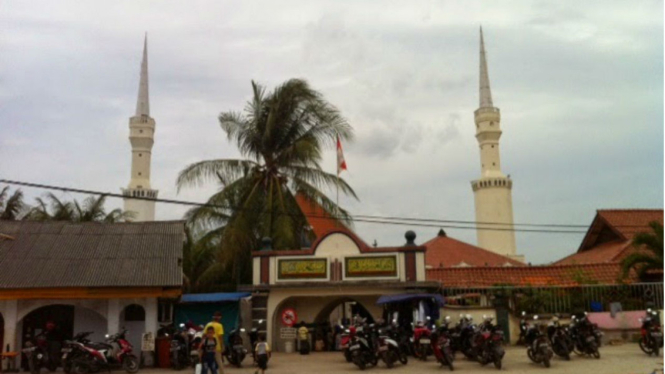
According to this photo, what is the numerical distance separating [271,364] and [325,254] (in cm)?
443

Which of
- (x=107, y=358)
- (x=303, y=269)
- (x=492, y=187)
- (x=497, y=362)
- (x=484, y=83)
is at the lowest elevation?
(x=497, y=362)

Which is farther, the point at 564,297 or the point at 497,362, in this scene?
the point at 564,297

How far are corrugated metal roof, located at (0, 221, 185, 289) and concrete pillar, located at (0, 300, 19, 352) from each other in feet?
2.33

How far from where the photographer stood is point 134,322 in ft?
56.0

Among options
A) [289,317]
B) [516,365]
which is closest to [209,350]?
[516,365]

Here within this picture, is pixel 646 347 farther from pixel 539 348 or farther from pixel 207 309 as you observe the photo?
pixel 207 309

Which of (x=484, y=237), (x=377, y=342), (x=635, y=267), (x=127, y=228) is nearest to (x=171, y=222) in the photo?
(x=127, y=228)

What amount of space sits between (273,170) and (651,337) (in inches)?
495

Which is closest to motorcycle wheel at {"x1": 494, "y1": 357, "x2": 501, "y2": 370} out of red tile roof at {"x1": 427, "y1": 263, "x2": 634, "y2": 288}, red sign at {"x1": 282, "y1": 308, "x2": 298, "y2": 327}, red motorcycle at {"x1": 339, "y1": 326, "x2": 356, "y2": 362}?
red motorcycle at {"x1": 339, "y1": 326, "x2": 356, "y2": 362}

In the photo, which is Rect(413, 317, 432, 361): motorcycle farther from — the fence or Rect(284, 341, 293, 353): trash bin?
Rect(284, 341, 293, 353): trash bin

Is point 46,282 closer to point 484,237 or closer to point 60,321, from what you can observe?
point 60,321

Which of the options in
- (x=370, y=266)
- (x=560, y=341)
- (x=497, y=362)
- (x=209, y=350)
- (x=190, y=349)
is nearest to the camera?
(x=209, y=350)

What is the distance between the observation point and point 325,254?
19734 millimetres

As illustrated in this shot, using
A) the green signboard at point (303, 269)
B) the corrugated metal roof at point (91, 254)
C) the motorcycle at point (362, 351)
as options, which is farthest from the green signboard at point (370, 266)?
the corrugated metal roof at point (91, 254)
